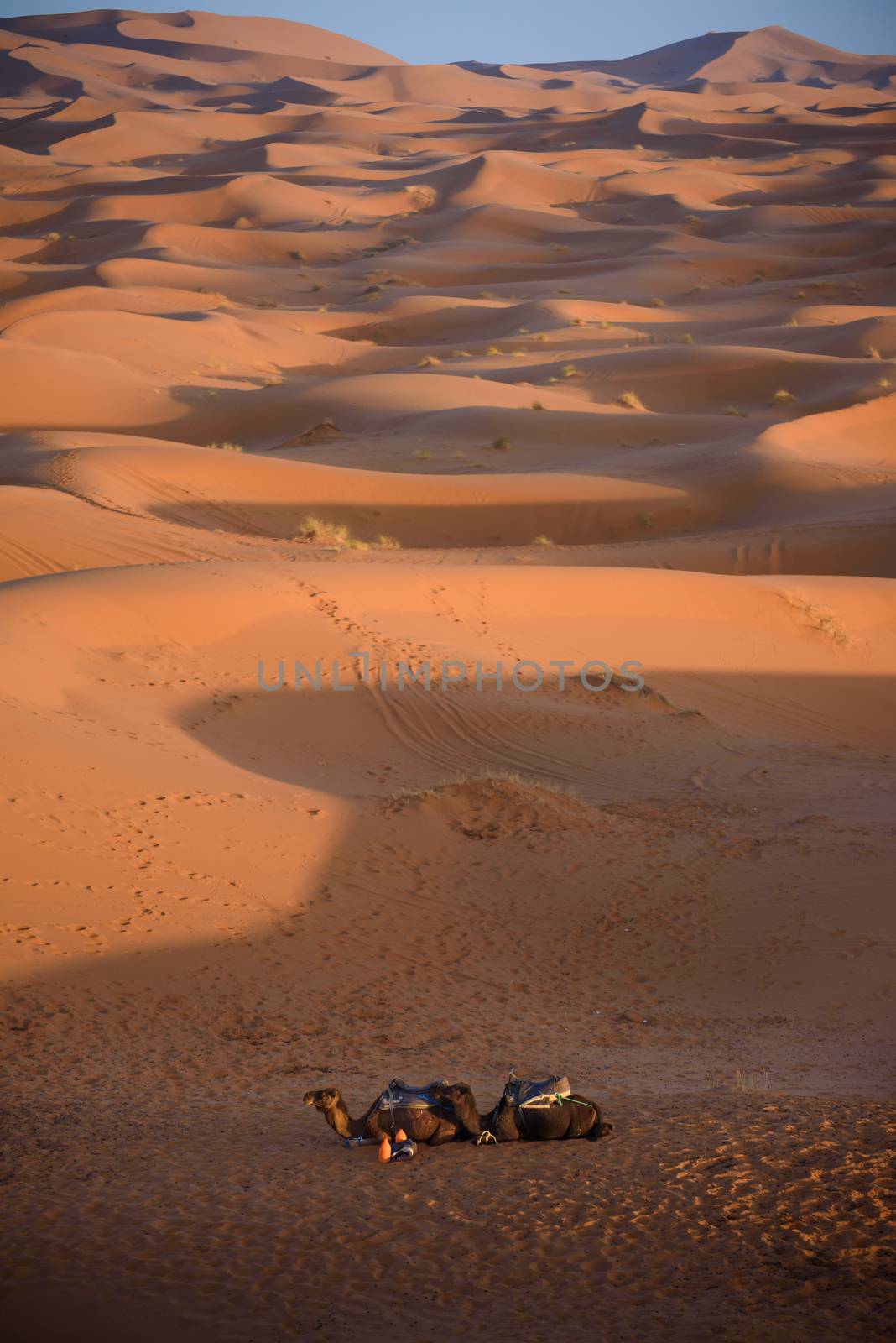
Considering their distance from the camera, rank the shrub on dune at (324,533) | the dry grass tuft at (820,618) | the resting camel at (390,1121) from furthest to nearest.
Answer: the shrub on dune at (324,533) < the dry grass tuft at (820,618) < the resting camel at (390,1121)

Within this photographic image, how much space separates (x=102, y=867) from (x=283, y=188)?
62.4m

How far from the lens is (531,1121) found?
14.7ft

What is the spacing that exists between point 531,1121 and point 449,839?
13.8ft

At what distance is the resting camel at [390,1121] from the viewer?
4441 mm

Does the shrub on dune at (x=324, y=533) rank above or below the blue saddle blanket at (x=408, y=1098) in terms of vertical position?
below

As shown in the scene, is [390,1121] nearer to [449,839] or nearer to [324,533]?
[449,839]

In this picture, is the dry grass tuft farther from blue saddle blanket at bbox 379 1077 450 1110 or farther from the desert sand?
blue saddle blanket at bbox 379 1077 450 1110

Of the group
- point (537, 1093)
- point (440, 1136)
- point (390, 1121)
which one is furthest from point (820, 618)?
point (390, 1121)

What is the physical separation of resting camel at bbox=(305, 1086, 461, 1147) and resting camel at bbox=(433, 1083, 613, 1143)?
5 centimetres

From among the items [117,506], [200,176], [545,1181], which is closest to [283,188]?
[200,176]

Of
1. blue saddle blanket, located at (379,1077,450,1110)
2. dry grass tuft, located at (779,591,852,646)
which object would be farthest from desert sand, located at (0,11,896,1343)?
blue saddle blanket, located at (379,1077,450,1110)

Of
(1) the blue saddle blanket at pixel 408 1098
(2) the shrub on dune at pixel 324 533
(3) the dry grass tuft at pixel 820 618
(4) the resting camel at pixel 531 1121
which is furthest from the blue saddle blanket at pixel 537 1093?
(2) the shrub on dune at pixel 324 533

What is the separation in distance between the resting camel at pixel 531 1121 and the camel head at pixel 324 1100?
1.29 ft

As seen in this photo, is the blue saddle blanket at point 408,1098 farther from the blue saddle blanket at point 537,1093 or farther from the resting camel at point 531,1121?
the blue saddle blanket at point 537,1093
